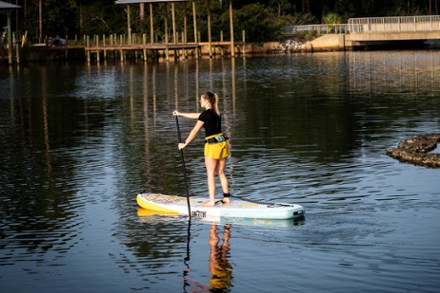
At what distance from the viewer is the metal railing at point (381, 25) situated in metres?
85.1

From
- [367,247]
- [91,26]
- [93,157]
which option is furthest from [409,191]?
[91,26]

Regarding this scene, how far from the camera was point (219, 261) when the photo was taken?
51.0 feet

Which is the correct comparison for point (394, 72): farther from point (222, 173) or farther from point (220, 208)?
point (220, 208)

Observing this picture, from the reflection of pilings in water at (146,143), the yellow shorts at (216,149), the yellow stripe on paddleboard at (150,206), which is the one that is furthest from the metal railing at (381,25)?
the yellow shorts at (216,149)

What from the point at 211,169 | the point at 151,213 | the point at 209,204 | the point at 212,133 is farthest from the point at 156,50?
the point at 212,133

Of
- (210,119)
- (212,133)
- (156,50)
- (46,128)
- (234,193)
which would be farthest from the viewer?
(156,50)

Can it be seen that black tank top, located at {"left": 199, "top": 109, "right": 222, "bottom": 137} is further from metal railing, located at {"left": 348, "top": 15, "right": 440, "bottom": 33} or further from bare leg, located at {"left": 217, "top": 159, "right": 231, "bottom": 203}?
metal railing, located at {"left": 348, "top": 15, "right": 440, "bottom": 33}

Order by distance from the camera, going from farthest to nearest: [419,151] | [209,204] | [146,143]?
[146,143]
[419,151]
[209,204]

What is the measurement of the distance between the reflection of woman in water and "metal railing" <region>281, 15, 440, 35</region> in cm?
6957

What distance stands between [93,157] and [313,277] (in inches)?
546

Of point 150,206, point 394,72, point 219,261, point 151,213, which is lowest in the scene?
point 219,261

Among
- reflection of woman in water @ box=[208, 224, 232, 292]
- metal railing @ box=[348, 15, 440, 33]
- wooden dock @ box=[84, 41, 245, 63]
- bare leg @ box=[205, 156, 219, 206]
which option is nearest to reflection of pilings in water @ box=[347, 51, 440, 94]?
metal railing @ box=[348, 15, 440, 33]

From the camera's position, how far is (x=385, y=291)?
1360 cm

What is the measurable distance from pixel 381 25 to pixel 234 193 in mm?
67589
